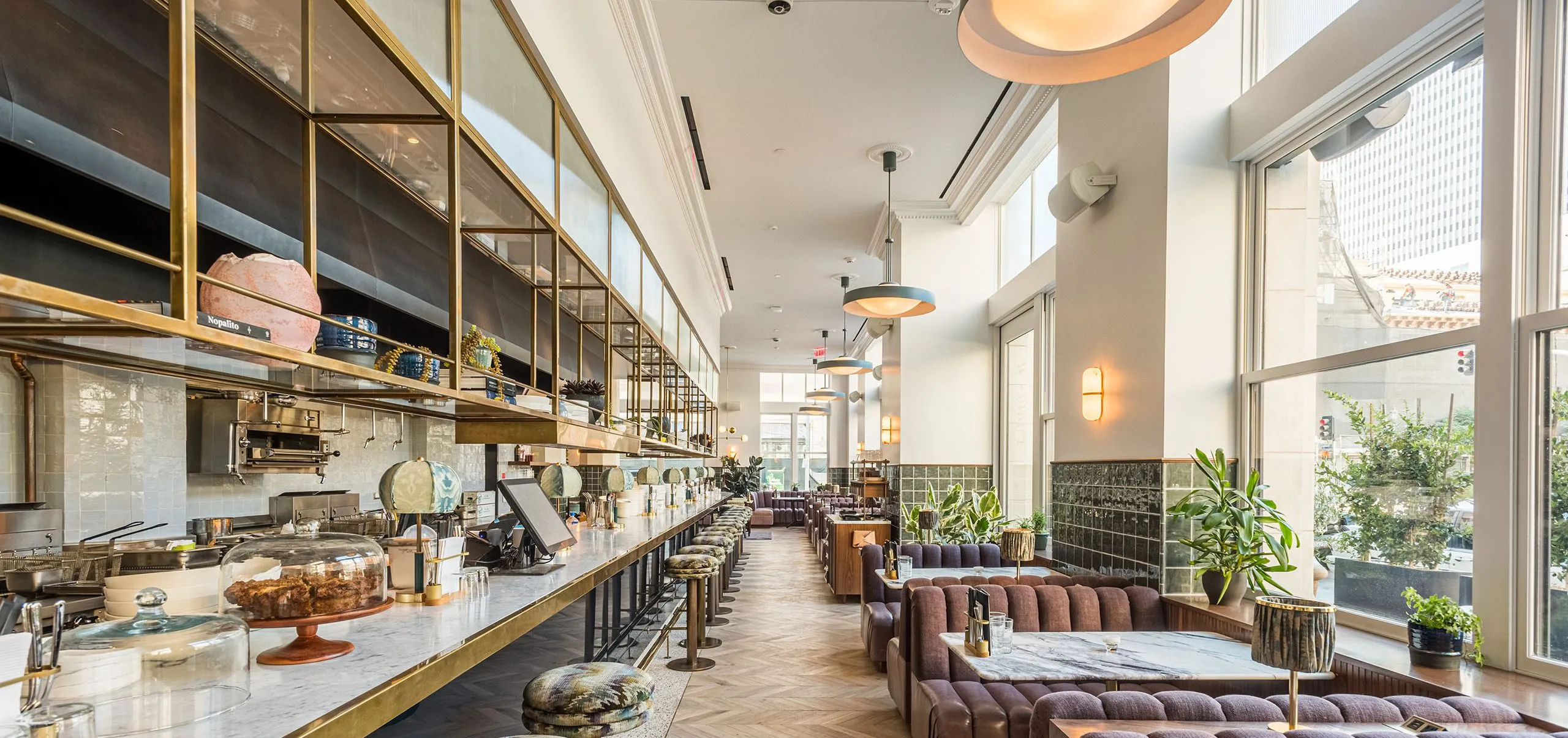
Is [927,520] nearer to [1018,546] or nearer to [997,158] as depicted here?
[1018,546]

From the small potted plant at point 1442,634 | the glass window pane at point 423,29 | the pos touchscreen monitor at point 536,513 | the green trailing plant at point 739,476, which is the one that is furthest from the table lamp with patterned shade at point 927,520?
the green trailing plant at point 739,476

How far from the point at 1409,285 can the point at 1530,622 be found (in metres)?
1.33

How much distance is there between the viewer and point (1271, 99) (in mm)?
4047

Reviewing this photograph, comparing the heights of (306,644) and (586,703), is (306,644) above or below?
above

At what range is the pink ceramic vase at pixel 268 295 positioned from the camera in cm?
178

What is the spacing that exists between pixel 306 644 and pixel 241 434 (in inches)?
217

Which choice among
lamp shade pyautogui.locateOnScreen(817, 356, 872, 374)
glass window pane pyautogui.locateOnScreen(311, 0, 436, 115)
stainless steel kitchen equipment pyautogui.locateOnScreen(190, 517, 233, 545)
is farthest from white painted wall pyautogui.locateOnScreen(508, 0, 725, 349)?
lamp shade pyautogui.locateOnScreen(817, 356, 872, 374)

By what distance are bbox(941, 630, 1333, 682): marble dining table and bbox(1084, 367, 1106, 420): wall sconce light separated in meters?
1.73

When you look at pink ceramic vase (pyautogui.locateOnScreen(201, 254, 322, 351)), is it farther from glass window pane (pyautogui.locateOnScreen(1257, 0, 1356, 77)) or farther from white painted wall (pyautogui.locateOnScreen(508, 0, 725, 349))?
glass window pane (pyautogui.locateOnScreen(1257, 0, 1356, 77))

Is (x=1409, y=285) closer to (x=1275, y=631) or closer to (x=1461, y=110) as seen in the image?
(x=1461, y=110)

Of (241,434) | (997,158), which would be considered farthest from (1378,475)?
(241,434)

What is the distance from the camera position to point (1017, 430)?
9.26 metres

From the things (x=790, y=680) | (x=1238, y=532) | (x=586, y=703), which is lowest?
(x=790, y=680)

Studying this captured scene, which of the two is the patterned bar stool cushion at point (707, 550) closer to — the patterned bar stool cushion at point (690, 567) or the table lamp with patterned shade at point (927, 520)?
the patterned bar stool cushion at point (690, 567)
